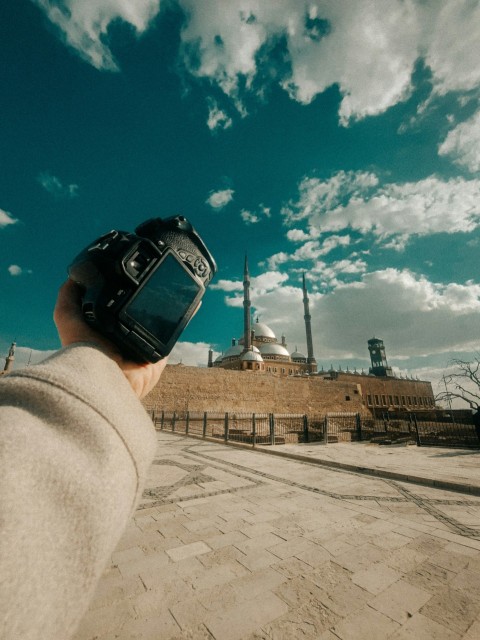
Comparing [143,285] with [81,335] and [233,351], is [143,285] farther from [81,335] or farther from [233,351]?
[233,351]

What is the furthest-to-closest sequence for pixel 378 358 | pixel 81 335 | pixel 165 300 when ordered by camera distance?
pixel 378 358 < pixel 165 300 < pixel 81 335

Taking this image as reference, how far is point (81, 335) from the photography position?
97 centimetres

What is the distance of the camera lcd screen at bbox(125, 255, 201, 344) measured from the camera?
1.02 m

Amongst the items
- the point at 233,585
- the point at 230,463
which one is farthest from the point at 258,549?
the point at 230,463

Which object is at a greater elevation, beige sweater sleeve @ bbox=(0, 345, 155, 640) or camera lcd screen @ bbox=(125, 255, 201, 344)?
camera lcd screen @ bbox=(125, 255, 201, 344)

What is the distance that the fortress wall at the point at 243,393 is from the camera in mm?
23734

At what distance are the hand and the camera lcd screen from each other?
0.40ft

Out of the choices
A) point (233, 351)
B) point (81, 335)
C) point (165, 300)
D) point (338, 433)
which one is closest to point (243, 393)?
point (338, 433)

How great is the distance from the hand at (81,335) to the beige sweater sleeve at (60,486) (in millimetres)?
264

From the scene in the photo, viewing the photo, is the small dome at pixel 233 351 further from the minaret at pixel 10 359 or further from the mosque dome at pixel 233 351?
the minaret at pixel 10 359

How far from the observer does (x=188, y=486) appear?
5043 mm

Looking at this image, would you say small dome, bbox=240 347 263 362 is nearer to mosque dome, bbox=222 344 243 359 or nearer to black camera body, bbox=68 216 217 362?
mosque dome, bbox=222 344 243 359

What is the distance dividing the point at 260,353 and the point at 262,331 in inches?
227

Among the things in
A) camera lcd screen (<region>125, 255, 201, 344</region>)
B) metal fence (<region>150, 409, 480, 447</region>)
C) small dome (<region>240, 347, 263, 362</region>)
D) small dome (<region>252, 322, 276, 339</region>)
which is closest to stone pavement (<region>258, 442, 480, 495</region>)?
metal fence (<region>150, 409, 480, 447</region>)
